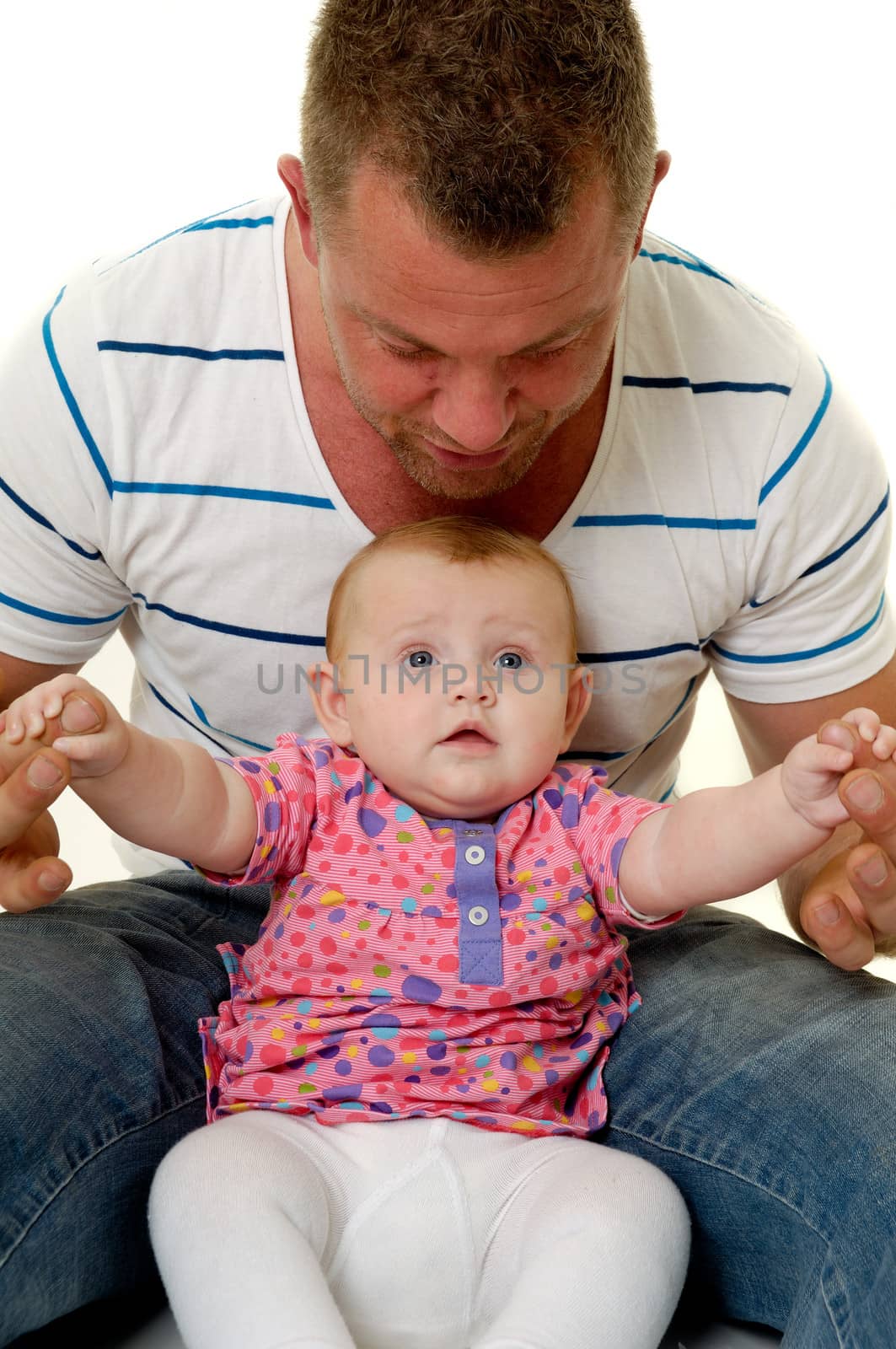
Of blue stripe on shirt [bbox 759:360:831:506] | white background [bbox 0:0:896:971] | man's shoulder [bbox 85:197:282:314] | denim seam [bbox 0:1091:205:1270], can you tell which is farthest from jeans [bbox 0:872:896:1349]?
white background [bbox 0:0:896:971]

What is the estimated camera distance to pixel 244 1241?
1060mm

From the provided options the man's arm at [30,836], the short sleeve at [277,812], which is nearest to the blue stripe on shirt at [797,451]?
the short sleeve at [277,812]

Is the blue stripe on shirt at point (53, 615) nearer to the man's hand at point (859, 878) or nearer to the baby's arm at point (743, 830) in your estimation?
the baby's arm at point (743, 830)

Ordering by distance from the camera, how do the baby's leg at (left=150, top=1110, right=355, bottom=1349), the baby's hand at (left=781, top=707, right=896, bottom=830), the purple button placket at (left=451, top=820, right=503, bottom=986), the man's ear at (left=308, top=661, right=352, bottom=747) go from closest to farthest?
the baby's leg at (left=150, top=1110, right=355, bottom=1349) < the baby's hand at (left=781, top=707, right=896, bottom=830) < the purple button placket at (left=451, top=820, right=503, bottom=986) < the man's ear at (left=308, top=661, right=352, bottom=747)

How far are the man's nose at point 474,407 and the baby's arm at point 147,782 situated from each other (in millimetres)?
327

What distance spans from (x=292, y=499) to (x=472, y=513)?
165mm

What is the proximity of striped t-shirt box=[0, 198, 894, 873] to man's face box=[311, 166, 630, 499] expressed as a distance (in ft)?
0.51

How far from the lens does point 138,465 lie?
141 cm

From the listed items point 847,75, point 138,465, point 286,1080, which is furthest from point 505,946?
point 847,75

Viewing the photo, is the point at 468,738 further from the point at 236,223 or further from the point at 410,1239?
the point at 236,223

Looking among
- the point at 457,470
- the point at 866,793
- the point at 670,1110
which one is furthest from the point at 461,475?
the point at 670,1110

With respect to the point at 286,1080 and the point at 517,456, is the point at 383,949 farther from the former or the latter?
the point at 517,456

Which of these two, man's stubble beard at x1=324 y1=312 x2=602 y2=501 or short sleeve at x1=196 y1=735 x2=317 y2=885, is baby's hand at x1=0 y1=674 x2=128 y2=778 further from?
man's stubble beard at x1=324 y1=312 x2=602 y2=501

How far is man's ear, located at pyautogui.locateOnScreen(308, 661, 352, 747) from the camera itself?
53.9 inches
